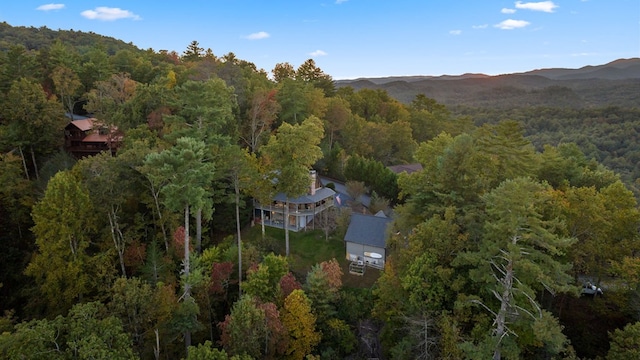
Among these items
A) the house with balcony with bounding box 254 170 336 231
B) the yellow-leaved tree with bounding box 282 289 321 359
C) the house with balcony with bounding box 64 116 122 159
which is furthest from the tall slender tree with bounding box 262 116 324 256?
the house with balcony with bounding box 64 116 122 159

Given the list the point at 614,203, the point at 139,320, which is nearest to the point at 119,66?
the point at 139,320

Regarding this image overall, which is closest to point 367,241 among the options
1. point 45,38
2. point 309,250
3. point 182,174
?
point 309,250

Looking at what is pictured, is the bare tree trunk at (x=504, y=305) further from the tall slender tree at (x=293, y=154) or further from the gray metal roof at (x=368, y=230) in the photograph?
the tall slender tree at (x=293, y=154)

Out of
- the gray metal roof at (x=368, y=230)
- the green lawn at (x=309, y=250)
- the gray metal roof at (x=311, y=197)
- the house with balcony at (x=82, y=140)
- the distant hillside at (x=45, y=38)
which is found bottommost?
the green lawn at (x=309, y=250)

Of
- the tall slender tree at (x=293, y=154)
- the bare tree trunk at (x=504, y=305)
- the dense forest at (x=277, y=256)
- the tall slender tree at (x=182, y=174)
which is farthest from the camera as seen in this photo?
the tall slender tree at (x=293, y=154)

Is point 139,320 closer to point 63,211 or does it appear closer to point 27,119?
point 63,211

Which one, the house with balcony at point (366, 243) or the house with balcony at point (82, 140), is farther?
the house with balcony at point (82, 140)

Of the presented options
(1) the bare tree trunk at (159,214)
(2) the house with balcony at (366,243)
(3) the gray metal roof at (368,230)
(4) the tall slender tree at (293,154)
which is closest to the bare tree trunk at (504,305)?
(2) the house with balcony at (366,243)
